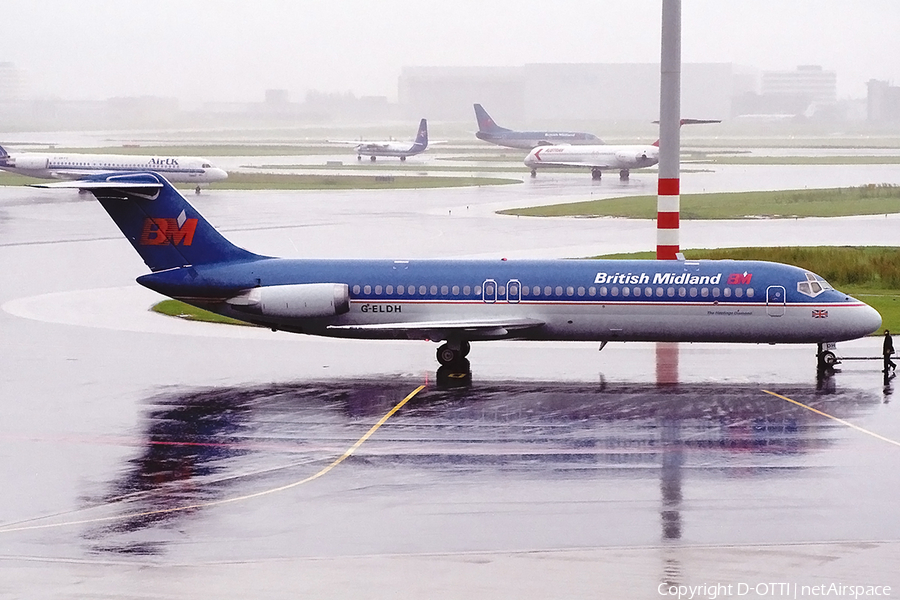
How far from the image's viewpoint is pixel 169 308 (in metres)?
44.7

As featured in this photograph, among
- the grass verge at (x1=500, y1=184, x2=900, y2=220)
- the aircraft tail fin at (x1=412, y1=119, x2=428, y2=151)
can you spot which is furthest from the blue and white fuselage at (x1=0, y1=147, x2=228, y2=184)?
the aircraft tail fin at (x1=412, y1=119, x2=428, y2=151)

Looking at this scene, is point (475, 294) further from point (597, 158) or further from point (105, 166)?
point (597, 158)

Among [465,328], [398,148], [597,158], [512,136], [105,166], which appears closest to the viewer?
[465,328]

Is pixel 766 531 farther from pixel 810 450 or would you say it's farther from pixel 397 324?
pixel 397 324

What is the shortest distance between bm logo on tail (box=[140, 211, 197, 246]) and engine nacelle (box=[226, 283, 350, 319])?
7.72 feet

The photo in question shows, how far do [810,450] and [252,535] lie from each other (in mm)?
11834

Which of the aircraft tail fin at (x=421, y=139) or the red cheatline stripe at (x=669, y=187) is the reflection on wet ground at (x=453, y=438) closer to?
the red cheatline stripe at (x=669, y=187)

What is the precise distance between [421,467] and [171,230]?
13.1 m

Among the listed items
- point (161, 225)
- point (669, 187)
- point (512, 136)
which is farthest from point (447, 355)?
point (512, 136)

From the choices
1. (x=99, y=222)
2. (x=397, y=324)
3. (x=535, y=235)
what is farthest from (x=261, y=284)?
(x=99, y=222)

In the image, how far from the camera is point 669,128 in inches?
1748

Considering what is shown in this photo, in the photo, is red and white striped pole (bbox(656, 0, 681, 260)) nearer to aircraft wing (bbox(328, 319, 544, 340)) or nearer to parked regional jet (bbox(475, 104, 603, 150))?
aircraft wing (bbox(328, 319, 544, 340))

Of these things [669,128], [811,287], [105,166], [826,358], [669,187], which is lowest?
[826,358]

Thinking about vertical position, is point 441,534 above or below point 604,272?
below
